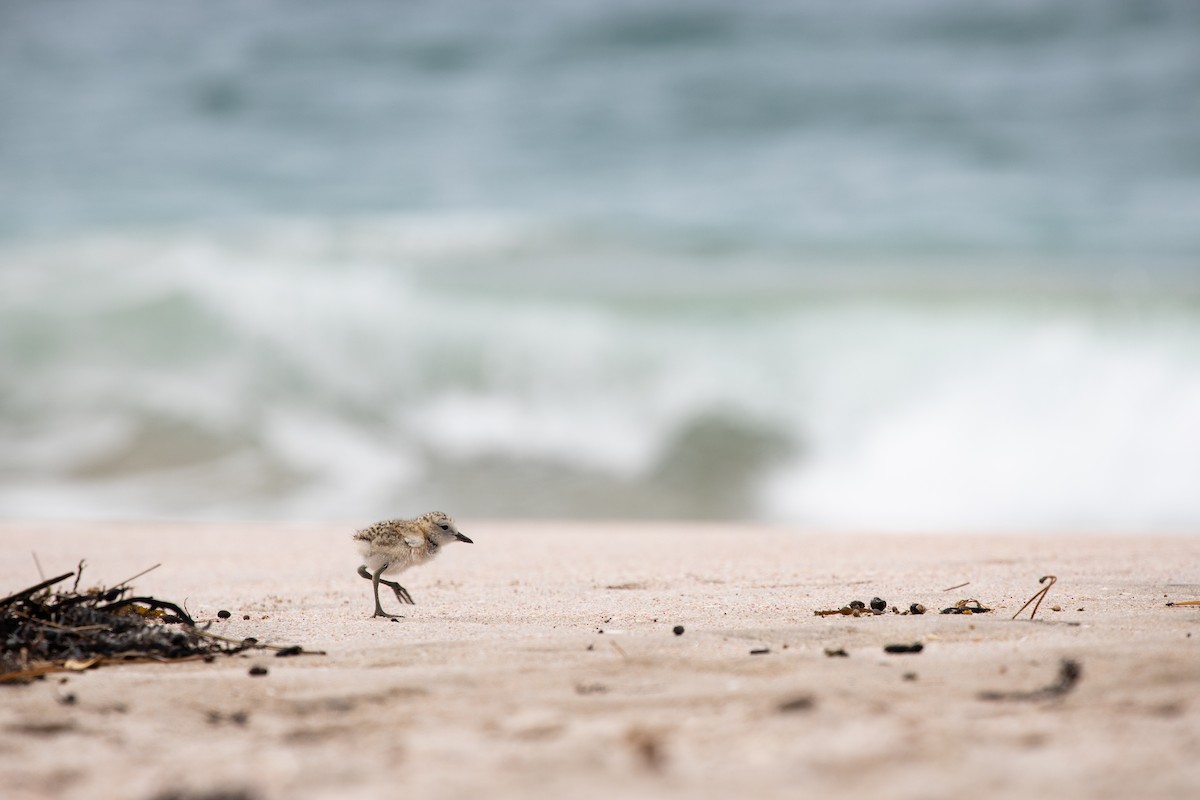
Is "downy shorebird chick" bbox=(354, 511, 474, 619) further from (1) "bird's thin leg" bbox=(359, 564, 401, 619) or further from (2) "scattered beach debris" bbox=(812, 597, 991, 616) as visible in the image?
(2) "scattered beach debris" bbox=(812, 597, 991, 616)

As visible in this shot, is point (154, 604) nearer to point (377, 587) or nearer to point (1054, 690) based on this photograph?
point (377, 587)

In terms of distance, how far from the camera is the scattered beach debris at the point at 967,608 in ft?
13.5

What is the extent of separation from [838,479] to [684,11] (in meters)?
13.6

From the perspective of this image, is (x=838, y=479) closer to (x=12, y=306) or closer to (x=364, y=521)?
(x=364, y=521)

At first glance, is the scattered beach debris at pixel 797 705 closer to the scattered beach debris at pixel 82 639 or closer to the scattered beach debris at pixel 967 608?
the scattered beach debris at pixel 967 608

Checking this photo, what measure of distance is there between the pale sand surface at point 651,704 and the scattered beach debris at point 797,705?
0.6 inches

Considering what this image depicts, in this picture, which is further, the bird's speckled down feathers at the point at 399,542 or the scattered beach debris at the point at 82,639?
the bird's speckled down feathers at the point at 399,542

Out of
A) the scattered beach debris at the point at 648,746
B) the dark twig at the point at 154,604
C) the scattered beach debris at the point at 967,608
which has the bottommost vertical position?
the scattered beach debris at the point at 648,746

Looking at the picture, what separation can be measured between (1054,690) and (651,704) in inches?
38.7

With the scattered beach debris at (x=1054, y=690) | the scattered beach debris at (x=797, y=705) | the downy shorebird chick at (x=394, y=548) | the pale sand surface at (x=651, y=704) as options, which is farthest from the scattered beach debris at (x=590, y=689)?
the downy shorebird chick at (x=394, y=548)

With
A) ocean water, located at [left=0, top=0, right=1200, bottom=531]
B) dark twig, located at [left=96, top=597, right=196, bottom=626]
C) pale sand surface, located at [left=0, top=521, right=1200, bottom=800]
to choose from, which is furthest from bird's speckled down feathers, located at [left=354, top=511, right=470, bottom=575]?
ocean water, located at [left=0, top=0, right=1200, bottom=531]

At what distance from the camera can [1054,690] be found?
9.75 feet

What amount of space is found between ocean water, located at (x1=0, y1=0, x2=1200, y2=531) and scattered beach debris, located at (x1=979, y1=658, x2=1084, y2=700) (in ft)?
22.5

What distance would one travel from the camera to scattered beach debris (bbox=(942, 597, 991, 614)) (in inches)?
162
